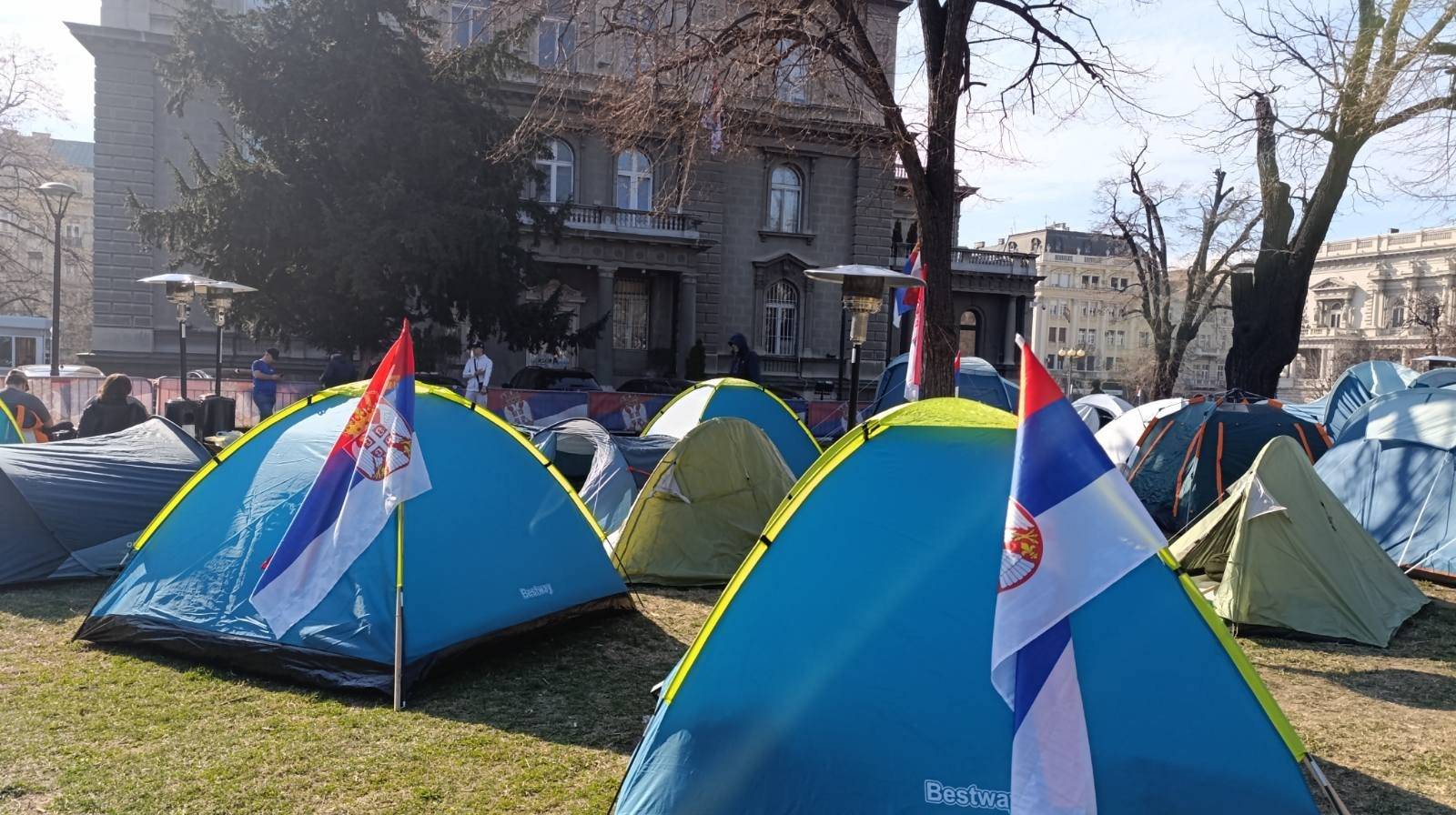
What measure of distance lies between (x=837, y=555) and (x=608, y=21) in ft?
27.7

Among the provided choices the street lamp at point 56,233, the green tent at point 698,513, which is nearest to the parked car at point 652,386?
the street lamp at point 56,233

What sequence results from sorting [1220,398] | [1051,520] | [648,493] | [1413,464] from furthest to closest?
[1220,398] → [1413,464] → [648,493] → [1051,520]

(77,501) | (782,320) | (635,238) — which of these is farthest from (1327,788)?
(782,320)

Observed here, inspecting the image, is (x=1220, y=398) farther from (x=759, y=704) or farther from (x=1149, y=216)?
(x=1149, y=216)

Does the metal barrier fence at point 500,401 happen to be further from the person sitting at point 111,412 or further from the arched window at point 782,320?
the arched window at point 782,320

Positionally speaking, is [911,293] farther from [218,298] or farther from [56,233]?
[56,233]

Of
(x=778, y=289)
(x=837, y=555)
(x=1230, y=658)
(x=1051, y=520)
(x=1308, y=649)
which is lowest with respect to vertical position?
(x=1308, y=649)

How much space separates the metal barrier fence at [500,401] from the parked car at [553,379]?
5.52 m

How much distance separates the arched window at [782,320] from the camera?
116 feet

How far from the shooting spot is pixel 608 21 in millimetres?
11023

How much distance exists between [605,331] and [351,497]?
25465mm

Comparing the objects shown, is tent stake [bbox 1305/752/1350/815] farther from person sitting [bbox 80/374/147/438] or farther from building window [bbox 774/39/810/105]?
person sitting [bbox 80/374/147/438]

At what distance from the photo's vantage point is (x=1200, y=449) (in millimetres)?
11594

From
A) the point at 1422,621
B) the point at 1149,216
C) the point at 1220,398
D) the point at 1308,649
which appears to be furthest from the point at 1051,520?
the point at 1149,216
